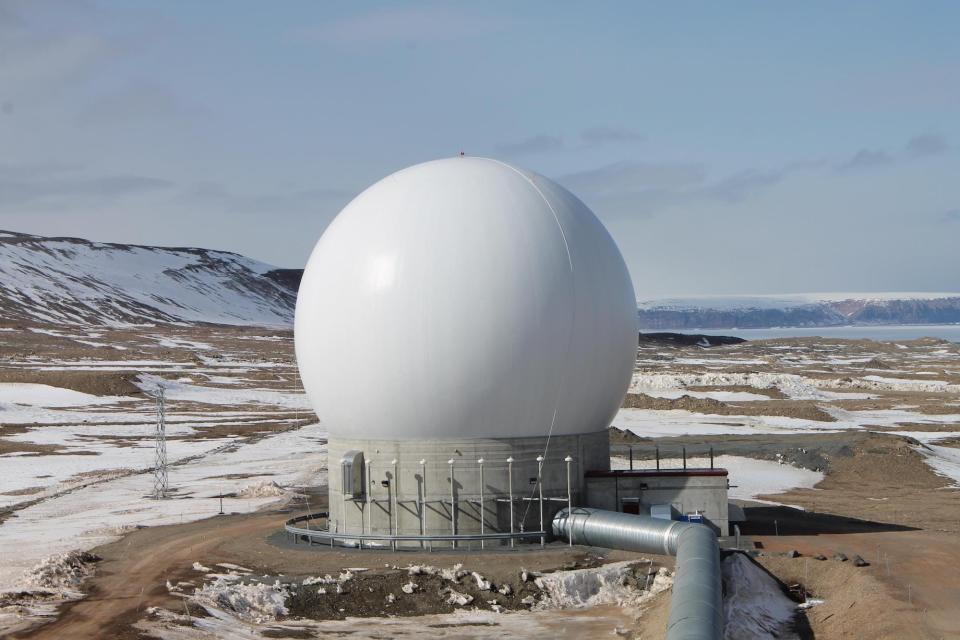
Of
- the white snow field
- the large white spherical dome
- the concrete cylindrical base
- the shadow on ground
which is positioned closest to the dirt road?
the concrete cylindrical base

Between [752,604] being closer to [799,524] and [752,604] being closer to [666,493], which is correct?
[666,493]

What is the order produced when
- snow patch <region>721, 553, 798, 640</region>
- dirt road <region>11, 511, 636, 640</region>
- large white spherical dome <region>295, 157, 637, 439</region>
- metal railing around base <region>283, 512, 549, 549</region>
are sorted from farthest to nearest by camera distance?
metal railing around base <region>283, 512, 549, 549</region> < large white spherical dome <region>295, 157, 637, 439</region> < snow patch <region>721, 553, 798, 640</region> < dirt road <region>11, 511, 636, 640</region>

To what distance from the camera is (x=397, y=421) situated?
3000 centimetres

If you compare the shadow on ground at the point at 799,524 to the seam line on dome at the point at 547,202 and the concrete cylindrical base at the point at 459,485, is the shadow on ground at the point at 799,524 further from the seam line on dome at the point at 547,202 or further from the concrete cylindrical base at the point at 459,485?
the seam line on dome at the point at 547,202

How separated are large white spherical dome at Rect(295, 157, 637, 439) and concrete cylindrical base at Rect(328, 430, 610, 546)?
40cm

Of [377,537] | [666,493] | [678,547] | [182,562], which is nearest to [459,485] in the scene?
[377,537]

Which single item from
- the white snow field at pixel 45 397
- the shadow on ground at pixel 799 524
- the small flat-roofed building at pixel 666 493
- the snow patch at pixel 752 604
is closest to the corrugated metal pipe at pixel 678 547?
the snow patch at pixel 752 604

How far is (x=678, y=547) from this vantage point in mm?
26141

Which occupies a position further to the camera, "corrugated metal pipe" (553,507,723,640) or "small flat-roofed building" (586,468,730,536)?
"small flat-roofed building" (586,468,730,536)

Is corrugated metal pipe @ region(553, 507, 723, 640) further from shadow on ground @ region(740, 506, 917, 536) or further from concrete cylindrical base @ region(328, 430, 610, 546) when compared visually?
shadow on ground @ region(740, 506, 917, 536)

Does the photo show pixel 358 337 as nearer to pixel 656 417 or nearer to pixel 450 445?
pixel 450 445

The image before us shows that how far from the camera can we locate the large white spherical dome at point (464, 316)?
2919 centimetres

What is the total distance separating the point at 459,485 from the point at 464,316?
454cm

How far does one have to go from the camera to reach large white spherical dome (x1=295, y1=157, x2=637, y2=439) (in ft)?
95.8
